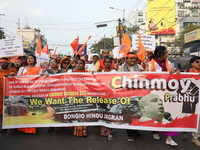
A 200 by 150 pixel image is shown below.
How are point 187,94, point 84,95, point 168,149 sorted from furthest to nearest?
1. point 84,95
2. point 187,94
3. point 168,149

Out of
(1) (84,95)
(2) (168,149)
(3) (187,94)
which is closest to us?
(2) (168,149)

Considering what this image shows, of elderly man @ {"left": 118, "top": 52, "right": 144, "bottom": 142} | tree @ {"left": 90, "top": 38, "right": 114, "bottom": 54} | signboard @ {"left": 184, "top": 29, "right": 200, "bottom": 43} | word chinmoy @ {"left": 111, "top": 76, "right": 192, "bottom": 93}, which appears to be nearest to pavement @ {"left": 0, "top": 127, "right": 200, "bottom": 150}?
elderly man @ {"left": 118, "top": 52, "right": 144, "bottom": 142}

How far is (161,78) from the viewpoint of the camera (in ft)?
11.9

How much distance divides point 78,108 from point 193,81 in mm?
2225

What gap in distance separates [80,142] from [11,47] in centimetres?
325

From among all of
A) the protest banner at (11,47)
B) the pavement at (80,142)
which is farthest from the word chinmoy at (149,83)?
the protest banner at (11,47)

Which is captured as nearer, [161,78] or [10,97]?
[161,78]

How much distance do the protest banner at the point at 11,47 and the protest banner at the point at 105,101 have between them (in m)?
1.34

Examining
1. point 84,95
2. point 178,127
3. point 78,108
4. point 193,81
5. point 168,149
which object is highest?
point 193,81

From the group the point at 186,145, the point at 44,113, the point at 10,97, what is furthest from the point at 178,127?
the point at 10,97

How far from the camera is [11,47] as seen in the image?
205 inches

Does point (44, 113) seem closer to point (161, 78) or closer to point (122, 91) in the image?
point (122, 91)

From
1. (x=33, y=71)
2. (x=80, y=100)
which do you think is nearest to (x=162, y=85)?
(x=80, y=100)

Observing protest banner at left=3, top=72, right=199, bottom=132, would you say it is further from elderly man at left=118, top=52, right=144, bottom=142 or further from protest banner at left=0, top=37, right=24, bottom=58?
protest banner at left=0, top=37, right=24, bottom=58
